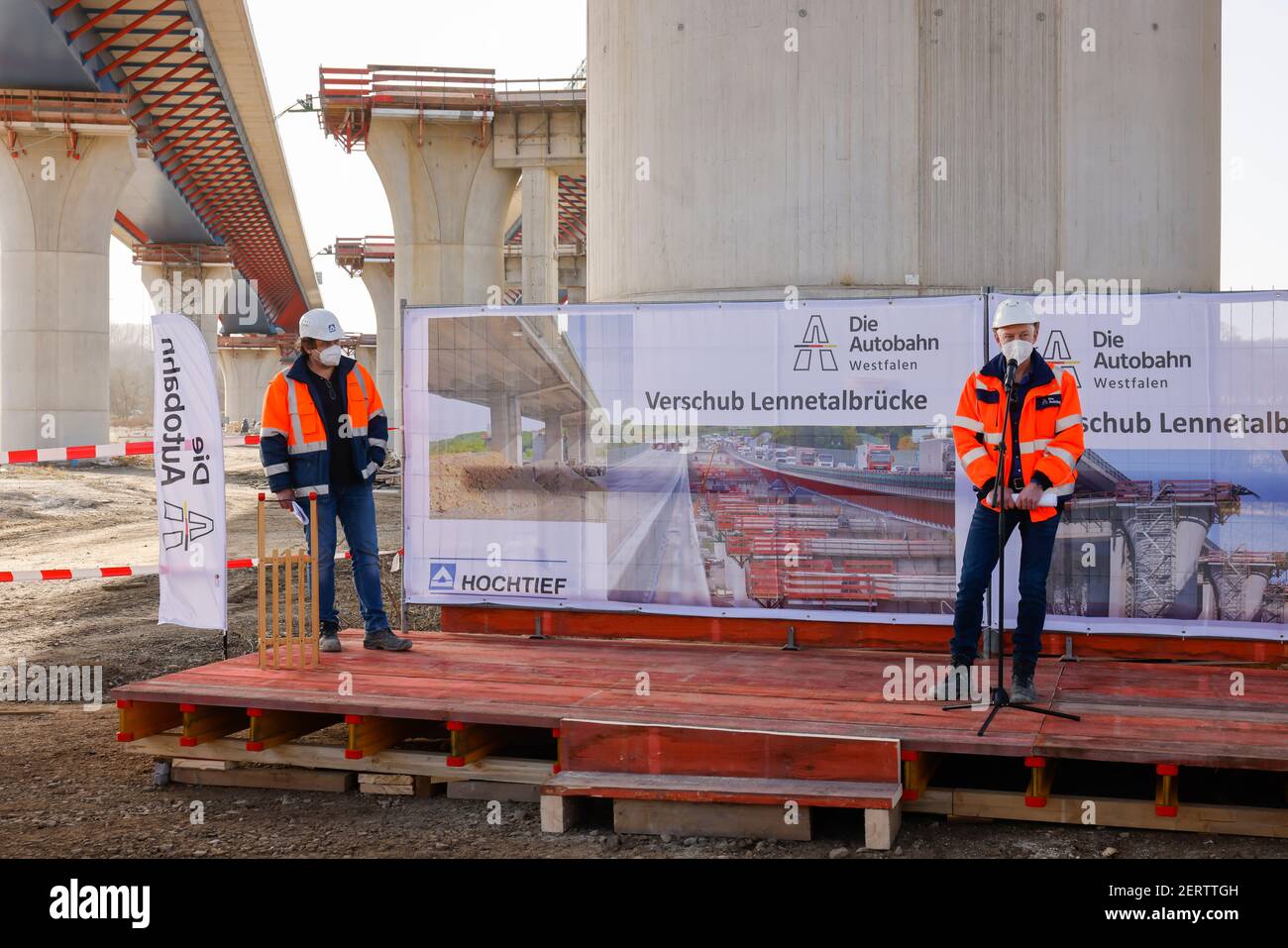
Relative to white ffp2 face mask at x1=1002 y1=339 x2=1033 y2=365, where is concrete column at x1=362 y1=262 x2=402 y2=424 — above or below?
above

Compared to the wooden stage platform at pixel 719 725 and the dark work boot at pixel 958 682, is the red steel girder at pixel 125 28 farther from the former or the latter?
the dark work boot at pixel 958 682

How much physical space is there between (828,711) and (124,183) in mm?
36346

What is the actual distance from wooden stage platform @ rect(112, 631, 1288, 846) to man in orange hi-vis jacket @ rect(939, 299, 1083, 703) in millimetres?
421

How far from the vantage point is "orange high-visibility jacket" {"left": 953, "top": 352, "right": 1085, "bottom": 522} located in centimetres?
705

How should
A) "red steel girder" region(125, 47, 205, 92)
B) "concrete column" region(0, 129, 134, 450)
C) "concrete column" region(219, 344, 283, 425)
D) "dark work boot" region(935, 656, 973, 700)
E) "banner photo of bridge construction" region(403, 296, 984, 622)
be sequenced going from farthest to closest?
"concrete column" region(219, 344, 283, 425) → "concrete column" region(0, 129, 134, 450) → "red steel girder" region(125, 47, 205, 92) → "banner photo of bridge construction" region(403, 296, 984, 622) → "dark work boot" region(935, 656, 973, 700)

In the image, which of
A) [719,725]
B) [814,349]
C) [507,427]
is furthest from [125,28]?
[719,725]

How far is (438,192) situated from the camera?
4456 cm

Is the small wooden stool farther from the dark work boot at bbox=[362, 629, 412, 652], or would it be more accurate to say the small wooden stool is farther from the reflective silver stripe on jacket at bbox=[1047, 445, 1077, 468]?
the reflective silver stripe on jacket at bbox=[1047, 445, 1077, 468]

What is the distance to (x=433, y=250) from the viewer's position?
45.2 meters

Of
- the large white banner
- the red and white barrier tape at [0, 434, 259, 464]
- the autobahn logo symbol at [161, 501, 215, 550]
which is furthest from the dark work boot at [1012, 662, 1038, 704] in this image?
the red and white barrier tape at [0, 434, 259, 464]

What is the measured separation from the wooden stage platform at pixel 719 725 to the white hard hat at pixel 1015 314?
2.06 m

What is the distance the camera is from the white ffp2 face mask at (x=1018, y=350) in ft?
23.0

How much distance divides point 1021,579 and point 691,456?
2429 millimetres
